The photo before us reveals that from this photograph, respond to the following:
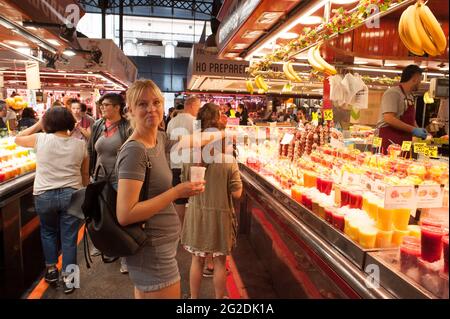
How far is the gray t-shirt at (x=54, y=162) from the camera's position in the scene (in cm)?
344

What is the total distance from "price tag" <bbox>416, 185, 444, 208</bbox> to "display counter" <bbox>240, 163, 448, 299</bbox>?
0.30m

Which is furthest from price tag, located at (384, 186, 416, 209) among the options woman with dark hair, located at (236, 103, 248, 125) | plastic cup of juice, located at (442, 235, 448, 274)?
woman with dark hair, located at (236, 103, 248, 125)

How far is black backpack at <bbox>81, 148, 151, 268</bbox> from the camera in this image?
1.84 m

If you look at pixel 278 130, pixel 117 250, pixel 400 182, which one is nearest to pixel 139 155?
pixel 117 250

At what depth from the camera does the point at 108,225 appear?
1.83 meters

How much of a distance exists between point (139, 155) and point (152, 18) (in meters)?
25.8

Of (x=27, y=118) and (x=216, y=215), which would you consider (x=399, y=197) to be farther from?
(x=27, y=118)

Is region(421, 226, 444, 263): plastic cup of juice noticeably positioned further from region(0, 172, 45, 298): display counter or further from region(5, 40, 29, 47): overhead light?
region(5, 40, 29, 47): overhead light

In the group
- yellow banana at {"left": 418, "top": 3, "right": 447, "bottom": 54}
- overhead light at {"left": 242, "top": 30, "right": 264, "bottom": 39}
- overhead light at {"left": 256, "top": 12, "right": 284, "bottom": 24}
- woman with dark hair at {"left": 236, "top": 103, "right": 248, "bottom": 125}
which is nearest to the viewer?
yellow banana at {"left": 418, "top": 3, "right": 447, "bottom": 54}

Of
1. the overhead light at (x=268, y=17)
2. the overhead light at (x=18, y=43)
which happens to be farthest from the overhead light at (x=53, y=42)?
the overhead light at (x=268, y=17)

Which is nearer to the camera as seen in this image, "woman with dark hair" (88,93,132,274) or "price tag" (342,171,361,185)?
"price tag" (342,171,361,185)

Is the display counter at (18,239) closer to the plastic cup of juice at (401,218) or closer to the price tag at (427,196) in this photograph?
the plastic cup of juice at (401,218)

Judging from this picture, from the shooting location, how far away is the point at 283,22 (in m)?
3.77
